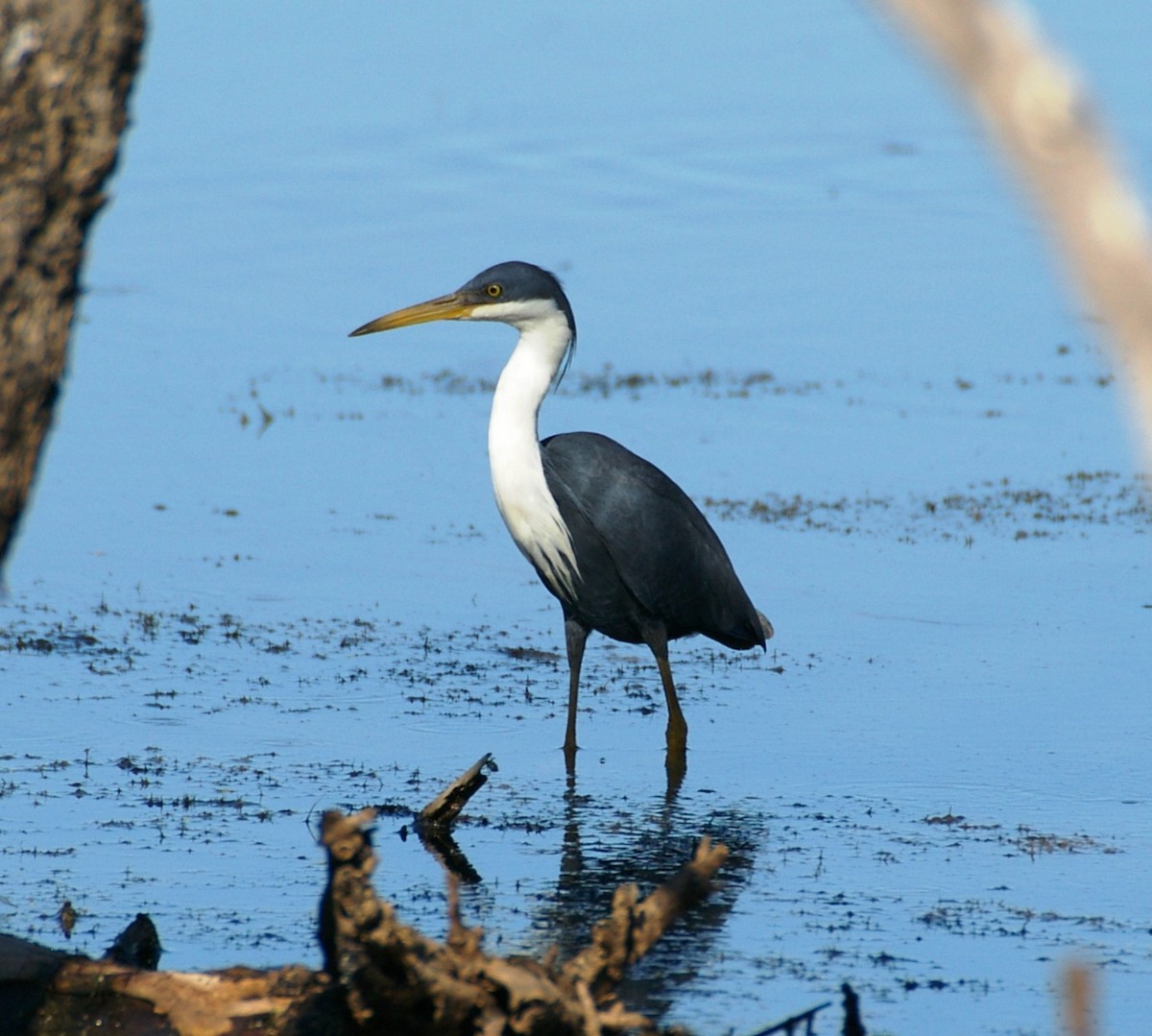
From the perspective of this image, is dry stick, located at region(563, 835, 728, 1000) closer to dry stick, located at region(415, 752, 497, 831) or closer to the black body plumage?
dry stick, located at region(415, 752, 497, 831)

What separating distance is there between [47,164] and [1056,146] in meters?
1.93

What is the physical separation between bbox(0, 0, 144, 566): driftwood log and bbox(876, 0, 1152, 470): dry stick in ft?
5.68

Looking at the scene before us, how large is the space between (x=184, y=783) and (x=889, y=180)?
18.4 meters

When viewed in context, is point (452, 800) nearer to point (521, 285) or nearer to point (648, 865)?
point (648, 865)

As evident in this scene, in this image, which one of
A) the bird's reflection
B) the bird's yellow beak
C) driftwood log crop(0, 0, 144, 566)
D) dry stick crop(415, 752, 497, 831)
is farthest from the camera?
the bird's yellow beak

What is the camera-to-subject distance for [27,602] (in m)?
8.83

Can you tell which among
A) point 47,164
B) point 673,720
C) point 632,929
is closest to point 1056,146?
point 47,164

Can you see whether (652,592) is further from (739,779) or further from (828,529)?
(828,529)

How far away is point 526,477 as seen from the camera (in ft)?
23.2

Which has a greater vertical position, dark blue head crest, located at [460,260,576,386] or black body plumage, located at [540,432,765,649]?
dark blue head crest, located at [460,260,576,386]

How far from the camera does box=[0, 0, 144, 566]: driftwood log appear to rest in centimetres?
318

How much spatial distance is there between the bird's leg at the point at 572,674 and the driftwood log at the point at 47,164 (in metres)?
3.84

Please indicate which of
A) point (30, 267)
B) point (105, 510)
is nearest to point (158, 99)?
point (105, 510)

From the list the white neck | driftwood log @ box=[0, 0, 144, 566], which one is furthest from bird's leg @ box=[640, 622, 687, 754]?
driftwood log @ box=[0, 0, 144, 566]
